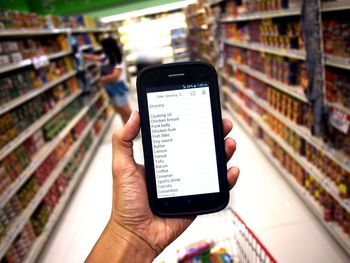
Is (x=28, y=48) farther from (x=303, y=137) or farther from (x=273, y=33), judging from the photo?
(x=303, y=137)

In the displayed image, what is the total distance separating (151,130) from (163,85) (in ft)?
0.53

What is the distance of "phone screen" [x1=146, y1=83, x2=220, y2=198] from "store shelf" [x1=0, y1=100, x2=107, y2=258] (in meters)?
1.66

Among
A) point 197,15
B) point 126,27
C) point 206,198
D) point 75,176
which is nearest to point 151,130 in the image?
point 206,198

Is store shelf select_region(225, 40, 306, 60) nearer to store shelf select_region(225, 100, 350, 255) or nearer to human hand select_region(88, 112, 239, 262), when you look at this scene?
store shelf select_region(225, 100, 350, 255)

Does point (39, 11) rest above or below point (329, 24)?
above

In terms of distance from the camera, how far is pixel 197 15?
8086mm

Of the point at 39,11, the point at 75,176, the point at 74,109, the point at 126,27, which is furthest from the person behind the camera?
the point at 126,27

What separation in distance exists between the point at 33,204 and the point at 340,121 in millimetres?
2458

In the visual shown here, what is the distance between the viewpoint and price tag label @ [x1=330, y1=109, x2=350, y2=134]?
Result: 76.0 inches

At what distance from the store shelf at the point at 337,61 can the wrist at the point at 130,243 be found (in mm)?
1450

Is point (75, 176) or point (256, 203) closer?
point (256, 203)

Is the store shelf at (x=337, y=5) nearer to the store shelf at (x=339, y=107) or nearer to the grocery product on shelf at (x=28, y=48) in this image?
the store shelf at (x=339, y=107)

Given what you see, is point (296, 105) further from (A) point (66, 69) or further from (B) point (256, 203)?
(A) point (66, 69)

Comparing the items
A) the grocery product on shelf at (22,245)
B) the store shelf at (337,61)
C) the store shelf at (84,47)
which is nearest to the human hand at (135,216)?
the store shelf at (337,61)
